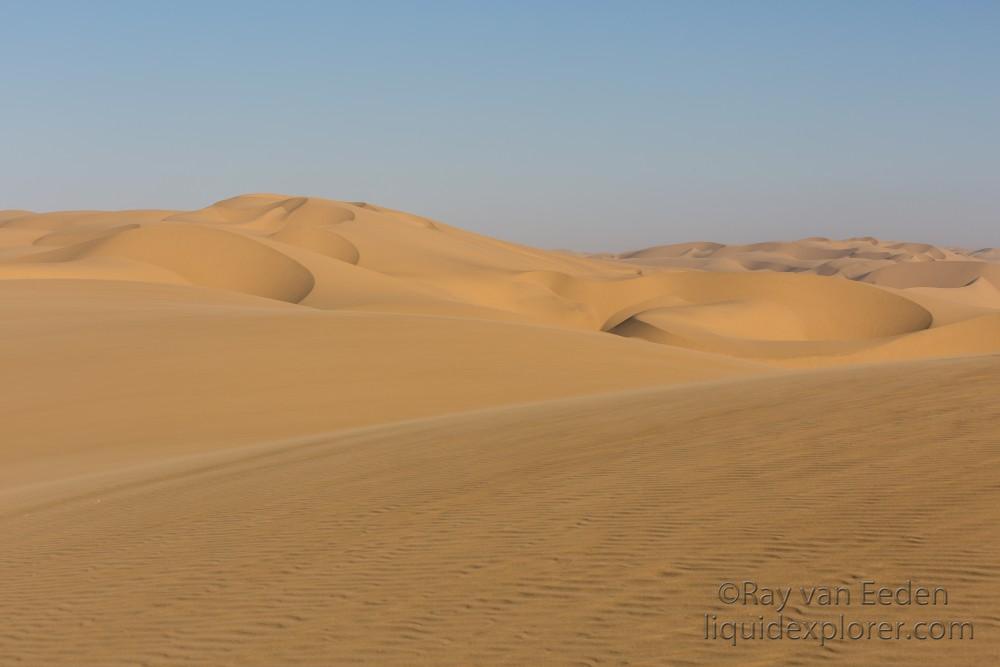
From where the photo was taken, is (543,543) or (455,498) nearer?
(543,543)

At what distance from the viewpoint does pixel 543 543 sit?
24.7 ft

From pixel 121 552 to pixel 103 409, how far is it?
11.5m

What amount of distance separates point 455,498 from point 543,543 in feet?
6.54

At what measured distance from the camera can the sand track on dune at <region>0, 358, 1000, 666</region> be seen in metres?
5.93

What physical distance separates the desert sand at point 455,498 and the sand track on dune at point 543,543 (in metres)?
0.03

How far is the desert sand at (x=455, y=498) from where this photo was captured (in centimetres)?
608

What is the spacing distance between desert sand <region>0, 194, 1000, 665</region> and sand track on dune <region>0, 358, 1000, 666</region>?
27 millimetres

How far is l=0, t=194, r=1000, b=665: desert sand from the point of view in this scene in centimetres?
608

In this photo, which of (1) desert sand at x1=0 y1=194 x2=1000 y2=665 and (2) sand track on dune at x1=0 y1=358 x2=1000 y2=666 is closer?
(2) sand track on dune at x1=0 y1=358 x2=1000 y2=666

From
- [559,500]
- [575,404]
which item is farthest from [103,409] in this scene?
[559,500]

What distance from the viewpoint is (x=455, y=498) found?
9.41 metres

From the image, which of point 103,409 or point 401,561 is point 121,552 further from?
point 103,409

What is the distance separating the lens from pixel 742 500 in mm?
7836

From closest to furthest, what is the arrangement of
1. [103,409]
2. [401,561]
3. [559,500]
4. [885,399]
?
[401,561], [559,500], [885,399], [103,409]
